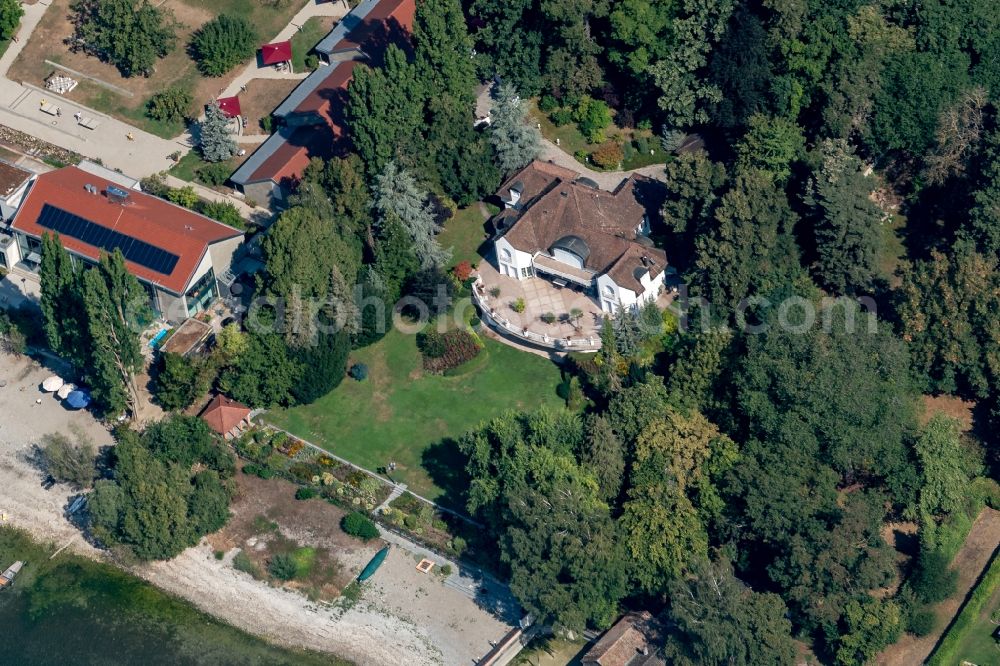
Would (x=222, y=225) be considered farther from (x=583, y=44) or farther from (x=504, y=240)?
(x=583, y=44)

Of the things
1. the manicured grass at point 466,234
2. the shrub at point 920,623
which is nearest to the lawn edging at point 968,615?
the shrub at point 920,623

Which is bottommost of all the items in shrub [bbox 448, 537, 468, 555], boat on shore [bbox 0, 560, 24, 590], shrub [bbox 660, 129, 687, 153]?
boat on shore [bbox 0, 560, 24, 590]

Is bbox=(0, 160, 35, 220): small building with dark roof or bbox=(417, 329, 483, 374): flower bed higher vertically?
bbox=(417, 329, 483, 374): flower bed

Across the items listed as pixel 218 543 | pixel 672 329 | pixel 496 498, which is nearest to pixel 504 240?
pixel 672 329

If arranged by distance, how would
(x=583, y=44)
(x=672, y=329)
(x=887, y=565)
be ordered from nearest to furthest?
(x=887, y=565) → (x=672, y=329) → (x=583, y=44)

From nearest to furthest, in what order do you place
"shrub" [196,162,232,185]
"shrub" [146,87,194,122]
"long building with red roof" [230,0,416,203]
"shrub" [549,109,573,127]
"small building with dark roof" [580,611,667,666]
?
1. "small building with dark roof" [580,611,667,666]
2. "long building with red roof" [230,0,416,203]
3. "shrub" [196,162,232,185]
4. "shrub" [549,109,573,127]
5. "shrub" [146,87,194,122]

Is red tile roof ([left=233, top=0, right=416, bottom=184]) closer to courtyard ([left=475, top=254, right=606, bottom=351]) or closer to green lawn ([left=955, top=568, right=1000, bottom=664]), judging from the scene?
courtyard ([left=475, top=254, right=606, bottom=351])

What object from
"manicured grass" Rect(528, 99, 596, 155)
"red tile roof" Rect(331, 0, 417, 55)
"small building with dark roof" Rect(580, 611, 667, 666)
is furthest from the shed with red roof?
"red tile roof" Rect(331, 0, 417, 55)
